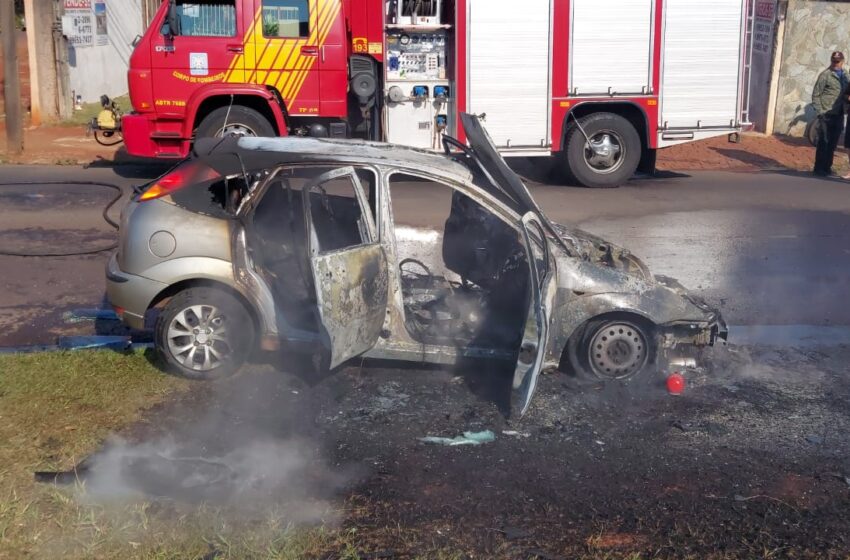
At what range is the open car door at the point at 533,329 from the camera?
5.75m

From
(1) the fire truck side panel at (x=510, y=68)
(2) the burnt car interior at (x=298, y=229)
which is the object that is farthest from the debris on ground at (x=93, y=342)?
(1) the fire truck side panel at (x=510, y=68)

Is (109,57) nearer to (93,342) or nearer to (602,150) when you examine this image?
(602,150)

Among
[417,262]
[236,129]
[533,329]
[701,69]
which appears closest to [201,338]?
[417,262]

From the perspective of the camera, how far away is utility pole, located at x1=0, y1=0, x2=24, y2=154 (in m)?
15.2

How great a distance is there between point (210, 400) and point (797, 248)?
6.79 meters

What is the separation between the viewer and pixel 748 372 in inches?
270

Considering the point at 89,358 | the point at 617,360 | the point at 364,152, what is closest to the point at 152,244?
the point at 89,358

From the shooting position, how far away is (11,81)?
15.5 m

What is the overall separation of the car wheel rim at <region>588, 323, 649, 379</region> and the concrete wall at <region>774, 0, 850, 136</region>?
45.9 ft

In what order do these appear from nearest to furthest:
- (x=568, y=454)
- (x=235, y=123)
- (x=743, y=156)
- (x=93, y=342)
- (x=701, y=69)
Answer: (x=568, y=454)
(x=93, y=342)
(x=235, y=123)
(x=701, y=69)
(x=743, y=156)

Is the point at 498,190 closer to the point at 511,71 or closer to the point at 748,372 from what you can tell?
the point at 748,372

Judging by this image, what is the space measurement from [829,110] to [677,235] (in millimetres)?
5571

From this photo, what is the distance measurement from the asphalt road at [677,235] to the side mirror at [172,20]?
2.03 m

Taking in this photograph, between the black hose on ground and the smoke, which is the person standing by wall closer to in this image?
the black hose on ground
